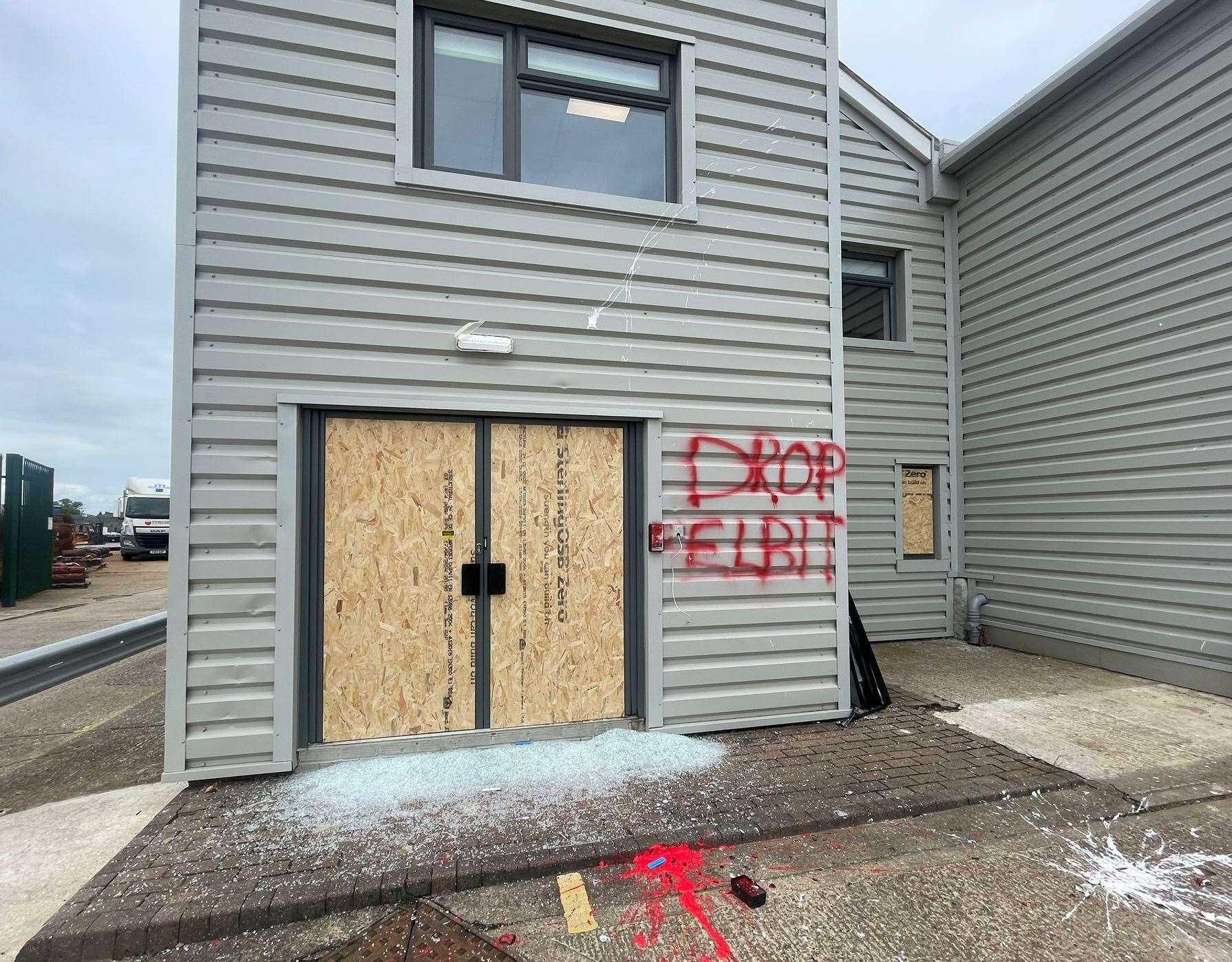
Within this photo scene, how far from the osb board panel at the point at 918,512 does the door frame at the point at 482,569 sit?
493 centimetres

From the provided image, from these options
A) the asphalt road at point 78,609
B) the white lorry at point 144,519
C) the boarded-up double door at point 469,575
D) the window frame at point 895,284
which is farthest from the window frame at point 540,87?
the white lorry at point 144,519

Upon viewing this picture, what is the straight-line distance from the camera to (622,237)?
4402 mm

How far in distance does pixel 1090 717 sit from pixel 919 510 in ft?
11.5

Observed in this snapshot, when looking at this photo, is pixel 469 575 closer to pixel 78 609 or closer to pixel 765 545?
pixel 765 545

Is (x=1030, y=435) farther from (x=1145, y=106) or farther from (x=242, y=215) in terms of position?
(x=242, y=215)

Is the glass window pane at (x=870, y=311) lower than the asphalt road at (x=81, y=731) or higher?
higher

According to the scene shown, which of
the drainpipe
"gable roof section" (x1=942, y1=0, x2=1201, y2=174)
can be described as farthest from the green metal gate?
"gable roof section" (x1=942, y1=0, x2=1201, y2=174)

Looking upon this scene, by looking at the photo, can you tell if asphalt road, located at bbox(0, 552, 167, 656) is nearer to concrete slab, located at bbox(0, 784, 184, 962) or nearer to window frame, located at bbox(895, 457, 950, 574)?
concrete slab, located at bbox(0, 784, 184, 962)

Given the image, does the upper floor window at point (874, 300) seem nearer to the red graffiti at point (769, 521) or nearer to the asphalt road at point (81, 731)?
the red graffiti at point (769, 521)

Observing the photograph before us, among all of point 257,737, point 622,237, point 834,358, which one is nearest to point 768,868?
point 257,737

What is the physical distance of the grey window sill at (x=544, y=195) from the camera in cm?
404

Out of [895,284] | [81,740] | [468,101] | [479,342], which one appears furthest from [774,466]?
[81,740]

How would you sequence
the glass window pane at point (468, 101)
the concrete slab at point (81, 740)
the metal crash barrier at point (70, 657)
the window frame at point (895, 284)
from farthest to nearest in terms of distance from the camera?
the window frame at point (895, 284) → the glass window pane at point (468, 101) → the concrete slab at point (81, 740) → the metal crash barrier at point (70, 657)

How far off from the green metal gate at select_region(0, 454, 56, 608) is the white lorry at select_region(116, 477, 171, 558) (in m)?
9.73
